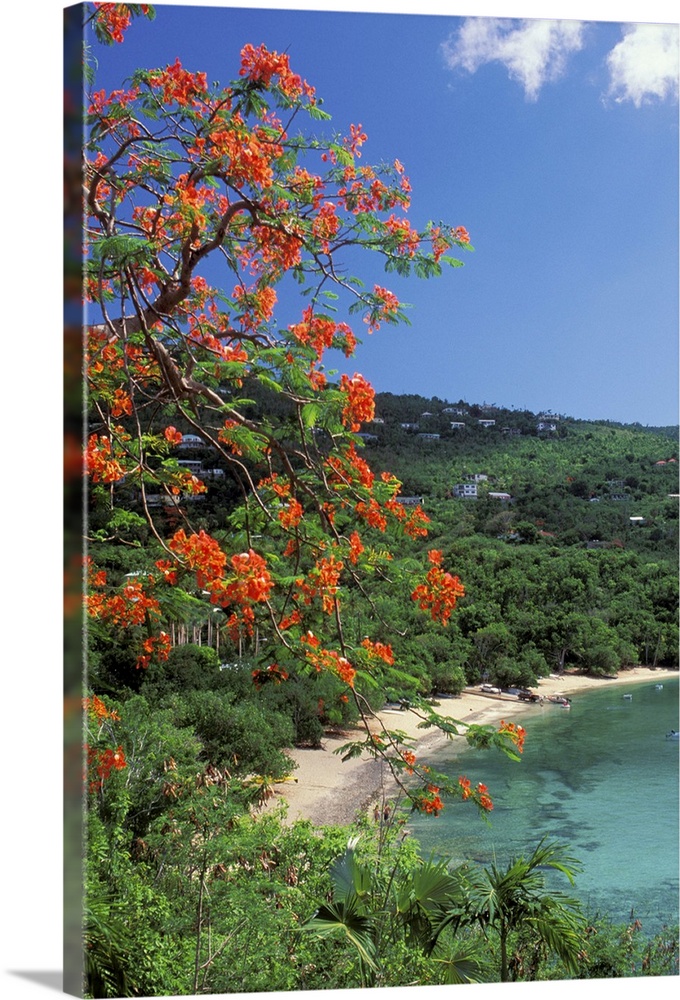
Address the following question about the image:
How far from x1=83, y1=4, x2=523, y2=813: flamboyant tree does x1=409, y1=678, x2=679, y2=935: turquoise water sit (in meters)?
0.10

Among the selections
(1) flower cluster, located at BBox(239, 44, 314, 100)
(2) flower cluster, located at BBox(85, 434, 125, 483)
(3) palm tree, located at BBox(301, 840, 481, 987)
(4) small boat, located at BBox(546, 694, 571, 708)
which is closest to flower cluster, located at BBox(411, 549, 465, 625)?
(4) small boat, located at BBox(546, 694, 571, 708)

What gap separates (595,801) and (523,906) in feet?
1.53

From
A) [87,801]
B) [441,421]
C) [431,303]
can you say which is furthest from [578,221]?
[87,801]

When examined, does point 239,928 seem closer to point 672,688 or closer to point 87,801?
point 87,801

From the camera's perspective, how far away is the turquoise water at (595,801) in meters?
3.66

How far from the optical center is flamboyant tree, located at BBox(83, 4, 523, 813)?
3.41 meters

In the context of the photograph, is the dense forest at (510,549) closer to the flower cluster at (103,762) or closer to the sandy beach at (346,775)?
the sandy beach at (346,775)

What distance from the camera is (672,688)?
3.99 meters

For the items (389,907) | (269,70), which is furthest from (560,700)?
(269,70)

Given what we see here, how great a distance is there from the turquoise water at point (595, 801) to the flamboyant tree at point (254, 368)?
97mm

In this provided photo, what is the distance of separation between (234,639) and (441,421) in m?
1.09

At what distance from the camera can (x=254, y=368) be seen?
11.7 ft

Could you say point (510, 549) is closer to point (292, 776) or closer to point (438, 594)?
point (438, 594)

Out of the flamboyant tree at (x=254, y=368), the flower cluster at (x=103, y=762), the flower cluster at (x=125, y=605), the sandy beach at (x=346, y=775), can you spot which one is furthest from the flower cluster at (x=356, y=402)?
the flower cluster at (x=103, y=762)
